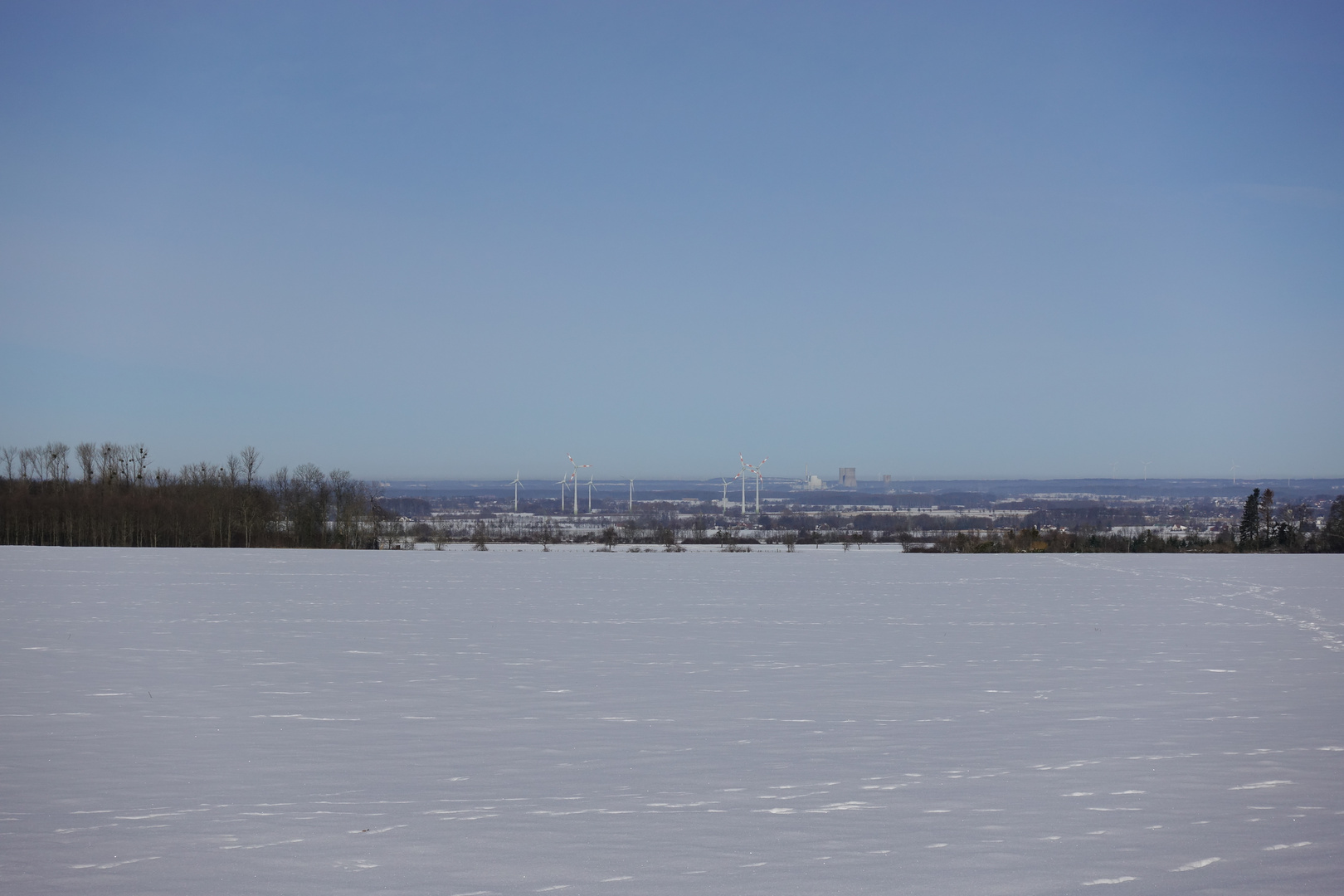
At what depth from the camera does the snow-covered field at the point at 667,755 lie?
5832 millimetres

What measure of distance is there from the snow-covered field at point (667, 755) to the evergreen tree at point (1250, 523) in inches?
2530

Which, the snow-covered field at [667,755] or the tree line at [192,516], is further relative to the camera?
the tree line at [192,516]

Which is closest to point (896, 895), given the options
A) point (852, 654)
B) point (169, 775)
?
point (169, 775)

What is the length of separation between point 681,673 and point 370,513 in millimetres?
69962

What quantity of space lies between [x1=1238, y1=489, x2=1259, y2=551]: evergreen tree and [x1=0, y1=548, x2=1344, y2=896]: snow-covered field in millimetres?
64265

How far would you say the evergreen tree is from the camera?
77494 millimetres

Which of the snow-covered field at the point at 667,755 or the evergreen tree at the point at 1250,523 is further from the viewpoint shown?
the evergreen tree at the point at 1250,523

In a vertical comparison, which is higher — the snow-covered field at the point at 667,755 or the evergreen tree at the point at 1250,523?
the snow-covered field at the point at 667,755

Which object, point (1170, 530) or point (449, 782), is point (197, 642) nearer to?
point (449, 782)

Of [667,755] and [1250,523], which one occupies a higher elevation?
[667,755]

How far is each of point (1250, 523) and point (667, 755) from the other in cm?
8891

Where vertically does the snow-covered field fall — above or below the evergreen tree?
above

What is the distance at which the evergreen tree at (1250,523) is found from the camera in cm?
7749

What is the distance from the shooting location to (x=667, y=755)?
863cm
